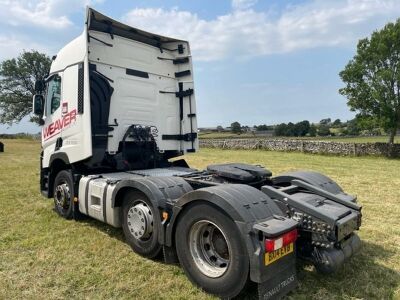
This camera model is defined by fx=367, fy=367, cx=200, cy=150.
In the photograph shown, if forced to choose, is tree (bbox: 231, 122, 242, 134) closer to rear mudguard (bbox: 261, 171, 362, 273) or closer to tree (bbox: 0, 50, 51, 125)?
tree (bbox: 0, 50, 51, 125)

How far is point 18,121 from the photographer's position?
51594 millimetres

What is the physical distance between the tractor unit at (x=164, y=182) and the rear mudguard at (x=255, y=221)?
11 millimetres

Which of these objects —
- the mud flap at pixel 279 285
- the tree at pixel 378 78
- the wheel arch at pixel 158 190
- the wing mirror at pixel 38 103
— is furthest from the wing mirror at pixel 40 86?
the tree at pixel 378 78

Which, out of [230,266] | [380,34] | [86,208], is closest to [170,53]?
[86,208]

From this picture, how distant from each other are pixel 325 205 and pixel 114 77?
4.30 meters

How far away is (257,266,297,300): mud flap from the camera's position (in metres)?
3.22

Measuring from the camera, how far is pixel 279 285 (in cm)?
338

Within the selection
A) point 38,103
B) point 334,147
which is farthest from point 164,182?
point 334,147

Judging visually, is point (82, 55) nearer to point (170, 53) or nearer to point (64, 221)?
point (170, 53)

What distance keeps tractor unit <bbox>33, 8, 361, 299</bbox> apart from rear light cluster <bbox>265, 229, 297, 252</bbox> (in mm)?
10

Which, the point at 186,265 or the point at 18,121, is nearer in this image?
the point at 186,265

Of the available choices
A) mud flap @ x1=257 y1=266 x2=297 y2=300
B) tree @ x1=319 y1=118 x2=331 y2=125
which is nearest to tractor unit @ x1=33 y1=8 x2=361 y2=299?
mud flap @ x1=257 y1=266 x2=297 y2=300

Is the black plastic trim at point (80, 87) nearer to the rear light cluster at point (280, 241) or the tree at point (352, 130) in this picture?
the rear light cluster at point (280, 241)

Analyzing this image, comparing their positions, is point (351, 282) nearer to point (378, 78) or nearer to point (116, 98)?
point (116, 98)
